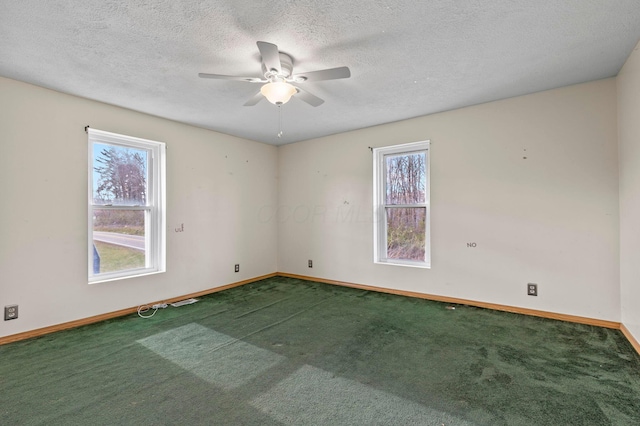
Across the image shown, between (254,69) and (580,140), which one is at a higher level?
(254,69)

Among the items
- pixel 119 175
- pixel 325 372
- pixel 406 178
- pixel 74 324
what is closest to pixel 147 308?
pixel 74 324

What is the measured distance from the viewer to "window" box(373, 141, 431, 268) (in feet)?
13.0

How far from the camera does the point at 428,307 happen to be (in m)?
3.47

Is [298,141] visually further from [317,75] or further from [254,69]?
[317,75]

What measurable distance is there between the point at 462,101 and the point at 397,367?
2909mm

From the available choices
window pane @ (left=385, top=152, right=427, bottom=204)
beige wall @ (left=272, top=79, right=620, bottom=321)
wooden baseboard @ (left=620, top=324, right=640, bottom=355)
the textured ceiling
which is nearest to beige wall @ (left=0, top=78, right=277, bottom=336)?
the textured ceiling

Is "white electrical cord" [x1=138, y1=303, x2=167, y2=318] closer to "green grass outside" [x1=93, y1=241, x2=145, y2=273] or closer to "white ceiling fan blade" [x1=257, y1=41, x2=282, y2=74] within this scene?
"green grass outside" [x1=93, y1=241, x2=145, y2=273]

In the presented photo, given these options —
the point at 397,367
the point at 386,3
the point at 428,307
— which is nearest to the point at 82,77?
the point at 386,3

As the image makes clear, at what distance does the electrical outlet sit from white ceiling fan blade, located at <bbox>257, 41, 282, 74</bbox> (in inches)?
123

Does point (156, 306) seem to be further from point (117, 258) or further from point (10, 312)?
point (10, 312)

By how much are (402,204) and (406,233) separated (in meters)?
0.42

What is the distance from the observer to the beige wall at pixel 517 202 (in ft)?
9.32

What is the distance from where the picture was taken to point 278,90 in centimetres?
226

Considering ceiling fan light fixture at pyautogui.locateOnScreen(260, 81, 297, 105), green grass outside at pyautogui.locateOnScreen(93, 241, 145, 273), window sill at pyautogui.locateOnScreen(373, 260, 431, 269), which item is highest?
ceiling fan light fixture at pyautogui.locateOnScreen(260, 81, 297, 105)
